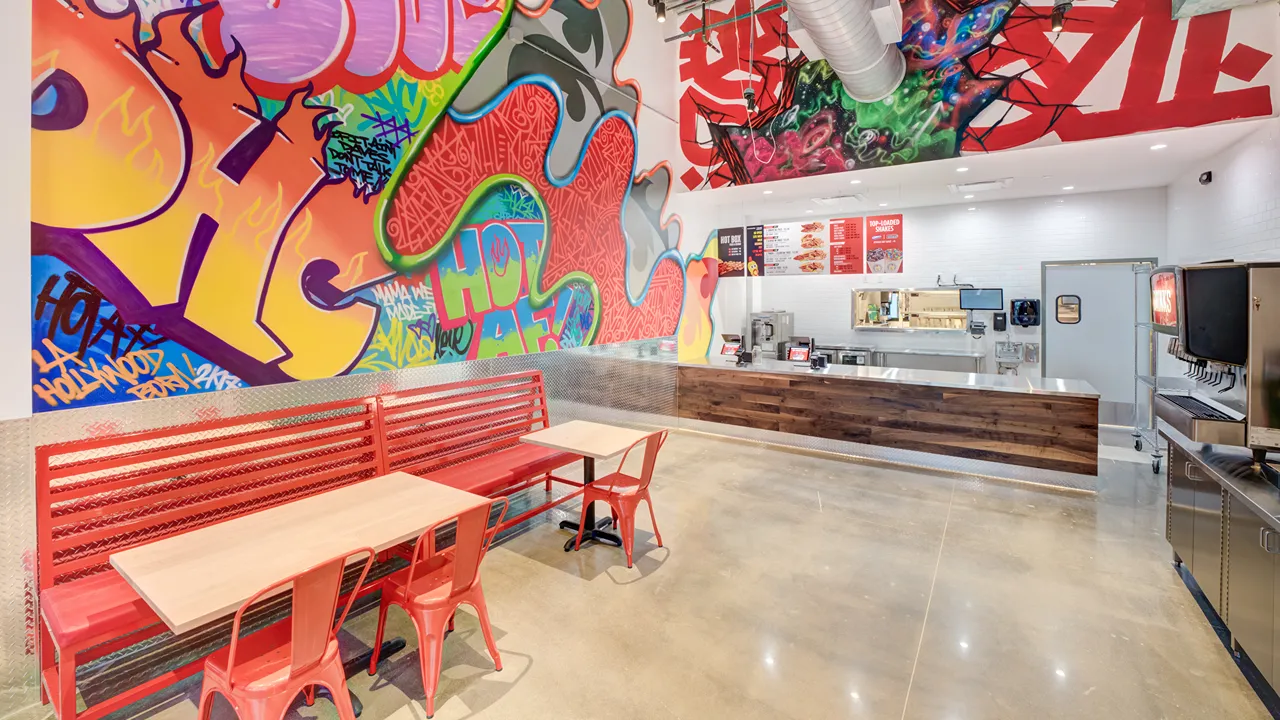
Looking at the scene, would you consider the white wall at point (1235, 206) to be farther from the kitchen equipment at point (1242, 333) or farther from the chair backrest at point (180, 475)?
the chair backrest at point (180, 475)

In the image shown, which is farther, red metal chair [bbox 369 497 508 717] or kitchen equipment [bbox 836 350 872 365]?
kitchen equipment [bbox 836 350 872 365]

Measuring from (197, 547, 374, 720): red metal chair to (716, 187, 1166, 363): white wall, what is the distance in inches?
288

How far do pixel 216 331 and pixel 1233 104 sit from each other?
7.90 m

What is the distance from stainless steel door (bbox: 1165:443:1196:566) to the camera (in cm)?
326

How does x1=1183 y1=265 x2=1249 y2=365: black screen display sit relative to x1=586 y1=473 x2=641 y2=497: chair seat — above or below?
above

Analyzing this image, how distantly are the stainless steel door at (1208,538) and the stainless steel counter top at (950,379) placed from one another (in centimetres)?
208

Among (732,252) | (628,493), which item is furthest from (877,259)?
(628,493)

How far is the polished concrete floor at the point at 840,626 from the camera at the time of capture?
8.18 feet

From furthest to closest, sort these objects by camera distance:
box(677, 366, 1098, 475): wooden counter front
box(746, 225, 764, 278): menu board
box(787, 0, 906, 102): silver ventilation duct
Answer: box(746, 225, 764, 278): menu board, box(677, 366, 1098, 475): wooden counter front, box(787, 0, 906, 102): silver ventilation duct

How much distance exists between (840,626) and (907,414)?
3.48 metres

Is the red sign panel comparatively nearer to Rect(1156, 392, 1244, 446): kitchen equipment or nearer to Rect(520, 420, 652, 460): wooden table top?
Rect(1156, 392, 1244, 446): kitchen equipment

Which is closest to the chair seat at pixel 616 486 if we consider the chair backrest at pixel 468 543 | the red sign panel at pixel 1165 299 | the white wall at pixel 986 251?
the chair backrest at pixel 468 543

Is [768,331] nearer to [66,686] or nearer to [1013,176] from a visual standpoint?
[1013,176]

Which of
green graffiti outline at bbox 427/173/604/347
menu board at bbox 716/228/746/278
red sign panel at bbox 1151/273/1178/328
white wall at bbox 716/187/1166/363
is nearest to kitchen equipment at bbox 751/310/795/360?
white wall at bbox 716/187/1166/363
